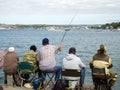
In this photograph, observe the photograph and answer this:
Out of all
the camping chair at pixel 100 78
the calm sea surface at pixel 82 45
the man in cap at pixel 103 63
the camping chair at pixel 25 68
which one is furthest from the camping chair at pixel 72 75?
the calm sea surface at pixel 82 45

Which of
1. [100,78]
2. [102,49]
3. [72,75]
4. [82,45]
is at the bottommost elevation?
[82,45]

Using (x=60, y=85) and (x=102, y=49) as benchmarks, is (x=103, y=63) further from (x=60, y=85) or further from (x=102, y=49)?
(x=60, y=85)

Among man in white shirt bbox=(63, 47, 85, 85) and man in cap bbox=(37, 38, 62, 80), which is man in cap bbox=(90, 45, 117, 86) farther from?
man in cap bbox=(37, 38, 62, 80)

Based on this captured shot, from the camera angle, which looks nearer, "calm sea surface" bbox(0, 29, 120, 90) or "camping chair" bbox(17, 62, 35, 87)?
"camping chair" bbox(17, 62, 35, 87)

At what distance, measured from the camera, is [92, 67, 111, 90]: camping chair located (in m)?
10.6

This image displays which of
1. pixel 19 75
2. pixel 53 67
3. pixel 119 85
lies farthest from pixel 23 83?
pixel 119 85

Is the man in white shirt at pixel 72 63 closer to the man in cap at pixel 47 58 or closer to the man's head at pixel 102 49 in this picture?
the man in cap at pixel 47 58

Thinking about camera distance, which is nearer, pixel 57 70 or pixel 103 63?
pixel 103 63

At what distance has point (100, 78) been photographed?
1078 cm

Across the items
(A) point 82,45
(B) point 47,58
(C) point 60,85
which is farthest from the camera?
(A) point 82,45

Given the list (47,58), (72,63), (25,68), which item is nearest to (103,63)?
(72,63)

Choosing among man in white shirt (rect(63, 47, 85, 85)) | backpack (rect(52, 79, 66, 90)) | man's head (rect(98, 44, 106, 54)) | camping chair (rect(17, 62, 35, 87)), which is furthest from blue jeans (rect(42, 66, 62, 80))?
man's head (rect(98, 44, 106, 54))

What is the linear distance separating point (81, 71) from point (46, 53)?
1.19 meters

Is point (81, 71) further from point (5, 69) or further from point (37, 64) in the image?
point (5, 69)
